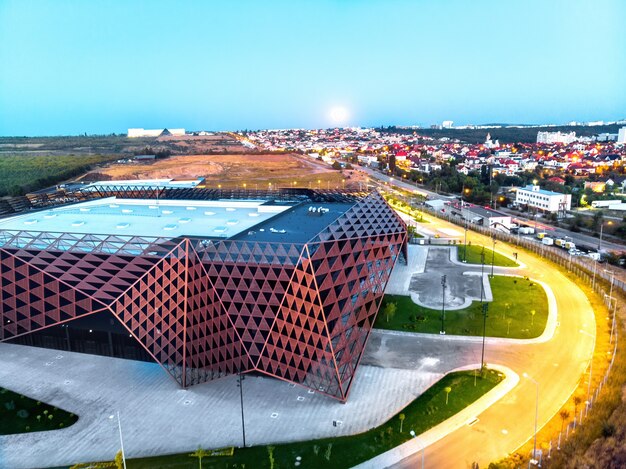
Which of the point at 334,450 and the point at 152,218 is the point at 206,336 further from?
the point at 152,218

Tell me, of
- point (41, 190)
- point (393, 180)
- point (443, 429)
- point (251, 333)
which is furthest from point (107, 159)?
point (443, 429)

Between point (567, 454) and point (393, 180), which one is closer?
point (567, 454)

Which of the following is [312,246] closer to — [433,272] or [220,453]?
[220,453]

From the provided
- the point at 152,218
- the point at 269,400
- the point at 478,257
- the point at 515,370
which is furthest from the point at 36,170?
the point at 515,370

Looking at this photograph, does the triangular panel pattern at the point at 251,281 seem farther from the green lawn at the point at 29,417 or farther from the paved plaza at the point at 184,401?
the green lawn at the point at 29,417

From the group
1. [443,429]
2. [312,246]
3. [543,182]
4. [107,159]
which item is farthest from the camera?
[107,159]

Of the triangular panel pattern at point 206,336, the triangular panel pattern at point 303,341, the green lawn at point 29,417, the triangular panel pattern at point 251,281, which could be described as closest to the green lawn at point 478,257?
the triangular panel pattern at point 303,341
